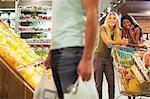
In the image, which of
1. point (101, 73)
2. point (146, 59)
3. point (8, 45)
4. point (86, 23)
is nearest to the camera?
point (86, 23)

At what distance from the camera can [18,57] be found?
319cm

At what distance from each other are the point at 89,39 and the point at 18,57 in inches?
60.9

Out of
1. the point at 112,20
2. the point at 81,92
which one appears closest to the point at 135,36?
the point at 112,20

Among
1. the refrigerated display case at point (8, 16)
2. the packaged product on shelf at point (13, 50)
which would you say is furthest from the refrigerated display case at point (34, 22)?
the packaged product on shelf at point (13, 50)

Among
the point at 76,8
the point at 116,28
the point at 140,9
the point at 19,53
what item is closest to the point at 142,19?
the point at 140,9

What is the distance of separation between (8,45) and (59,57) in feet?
4.86

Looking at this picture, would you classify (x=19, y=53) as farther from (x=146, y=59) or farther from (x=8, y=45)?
(x=146, y=59)

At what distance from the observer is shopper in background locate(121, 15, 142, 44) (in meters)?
4.82

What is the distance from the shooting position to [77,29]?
1.86 meters

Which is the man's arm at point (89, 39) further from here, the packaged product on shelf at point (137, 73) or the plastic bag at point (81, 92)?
the packaged product on shelf at point (137, 73)

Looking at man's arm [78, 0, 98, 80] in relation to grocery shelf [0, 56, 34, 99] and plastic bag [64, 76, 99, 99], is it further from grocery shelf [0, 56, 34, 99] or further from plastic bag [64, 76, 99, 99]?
grocery shelf [0, 56, 34, 99]

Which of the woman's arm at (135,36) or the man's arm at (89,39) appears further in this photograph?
the woman's arm at (135,36)

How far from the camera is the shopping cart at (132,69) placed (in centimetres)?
430

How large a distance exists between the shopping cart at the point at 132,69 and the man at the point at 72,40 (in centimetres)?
251
